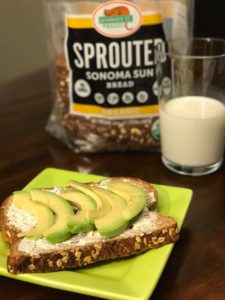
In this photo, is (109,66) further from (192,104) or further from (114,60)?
(192,104)

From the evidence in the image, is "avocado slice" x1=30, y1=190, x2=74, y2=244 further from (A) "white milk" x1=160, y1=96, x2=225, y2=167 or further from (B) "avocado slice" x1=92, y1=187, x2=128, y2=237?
(A) "white milk" x1=160, y1=96, x2=225, y2=167

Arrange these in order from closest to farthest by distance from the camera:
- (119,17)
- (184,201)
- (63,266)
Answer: (63,266)
(184,201)
(119,17)

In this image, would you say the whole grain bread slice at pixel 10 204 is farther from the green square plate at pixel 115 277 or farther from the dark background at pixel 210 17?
the dark background at pixel 210 17

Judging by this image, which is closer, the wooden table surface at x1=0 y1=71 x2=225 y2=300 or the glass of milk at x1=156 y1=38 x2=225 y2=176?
the wooden table surface at x1=0 y1=71 x2=225 y2=300

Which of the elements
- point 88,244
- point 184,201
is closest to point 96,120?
point 184,201

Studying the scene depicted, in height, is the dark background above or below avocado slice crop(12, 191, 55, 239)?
above

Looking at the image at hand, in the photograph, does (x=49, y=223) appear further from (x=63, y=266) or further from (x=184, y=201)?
(x=184, y=201)

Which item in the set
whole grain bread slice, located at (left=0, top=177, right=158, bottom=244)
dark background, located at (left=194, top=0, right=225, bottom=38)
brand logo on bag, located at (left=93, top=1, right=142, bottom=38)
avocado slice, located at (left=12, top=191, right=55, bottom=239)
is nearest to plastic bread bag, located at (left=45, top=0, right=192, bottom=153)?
brand logo on bag, located at (left=93, top=1, right=142, bottom=38)
